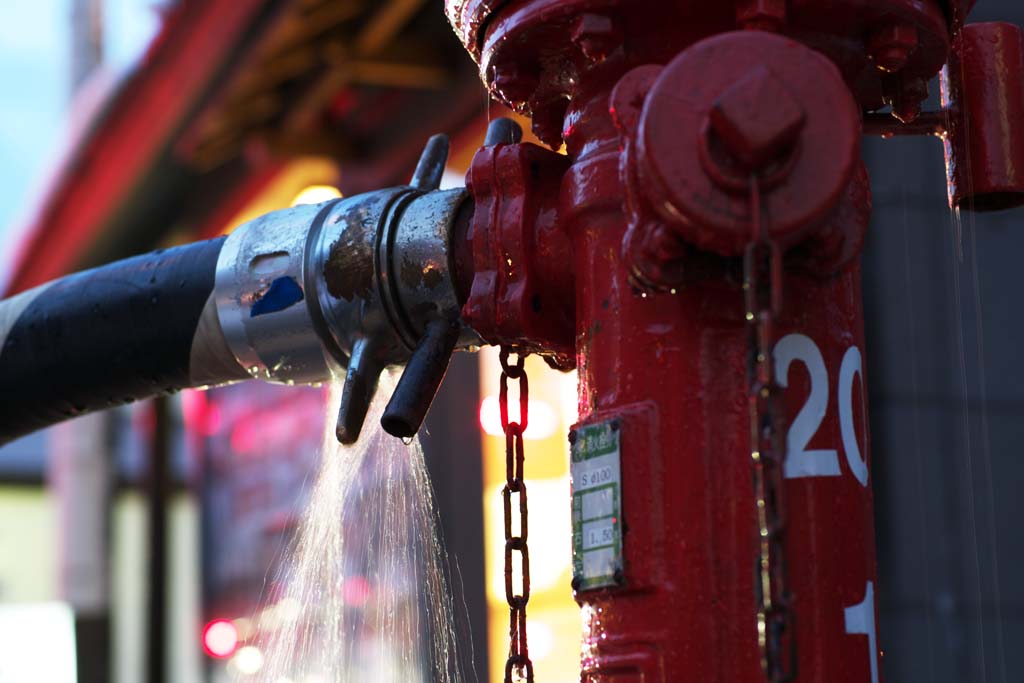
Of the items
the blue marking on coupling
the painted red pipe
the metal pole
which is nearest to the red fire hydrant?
the painted red pipe

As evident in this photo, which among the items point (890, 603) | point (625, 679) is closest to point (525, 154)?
point (625, 679)

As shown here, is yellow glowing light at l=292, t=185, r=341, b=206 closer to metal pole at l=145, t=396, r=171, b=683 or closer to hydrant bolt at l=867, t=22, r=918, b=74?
metal pole at l=145, t=396, r=171, b=683

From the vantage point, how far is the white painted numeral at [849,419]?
84.1 inches

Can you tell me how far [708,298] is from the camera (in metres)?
2.13

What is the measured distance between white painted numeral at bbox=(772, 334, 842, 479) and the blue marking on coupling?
0.81m

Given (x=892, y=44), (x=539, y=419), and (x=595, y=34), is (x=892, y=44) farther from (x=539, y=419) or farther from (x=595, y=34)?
(x=539, y=419)

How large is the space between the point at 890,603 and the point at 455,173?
4.13m

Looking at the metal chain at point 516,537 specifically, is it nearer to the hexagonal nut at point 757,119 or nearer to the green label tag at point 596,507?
the green label tag at point 596,507

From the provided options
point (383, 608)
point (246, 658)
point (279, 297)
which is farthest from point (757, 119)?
point (246, 658)

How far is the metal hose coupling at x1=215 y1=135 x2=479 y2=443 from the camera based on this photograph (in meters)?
2.45

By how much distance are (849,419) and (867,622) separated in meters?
0.26

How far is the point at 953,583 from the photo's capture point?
508 centimetres

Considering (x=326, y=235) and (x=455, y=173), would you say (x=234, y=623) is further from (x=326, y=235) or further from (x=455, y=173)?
(x=326, y=235)

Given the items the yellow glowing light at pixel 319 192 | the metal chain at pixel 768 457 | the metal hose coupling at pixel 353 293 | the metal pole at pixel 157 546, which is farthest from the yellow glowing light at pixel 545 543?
the metal chain at pixel 768 457
